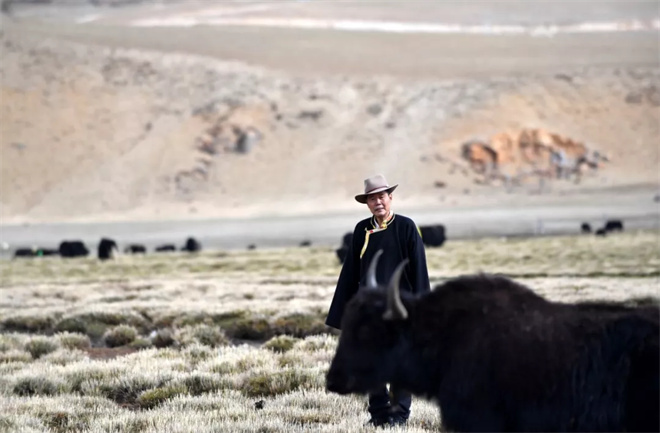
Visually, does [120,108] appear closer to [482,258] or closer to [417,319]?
[482,258]

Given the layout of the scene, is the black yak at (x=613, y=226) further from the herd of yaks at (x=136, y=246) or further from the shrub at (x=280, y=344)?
the shrub at (x=280, y=344)

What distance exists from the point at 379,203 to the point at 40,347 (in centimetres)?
781

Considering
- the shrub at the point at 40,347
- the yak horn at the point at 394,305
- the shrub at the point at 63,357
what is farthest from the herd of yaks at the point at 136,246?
the yak horn at the point at 394,305

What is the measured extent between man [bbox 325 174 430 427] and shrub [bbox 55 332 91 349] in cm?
733

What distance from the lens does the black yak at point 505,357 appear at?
16.4 feet

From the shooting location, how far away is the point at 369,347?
5.59m

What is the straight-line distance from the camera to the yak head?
5.55 metres

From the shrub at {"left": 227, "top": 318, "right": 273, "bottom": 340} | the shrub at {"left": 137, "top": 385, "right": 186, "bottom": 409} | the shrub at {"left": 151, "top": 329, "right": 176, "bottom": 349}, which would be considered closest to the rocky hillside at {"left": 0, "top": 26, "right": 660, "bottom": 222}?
the shrub at {"left": 227, "top": 318, "right": 273, "bottom": 340}

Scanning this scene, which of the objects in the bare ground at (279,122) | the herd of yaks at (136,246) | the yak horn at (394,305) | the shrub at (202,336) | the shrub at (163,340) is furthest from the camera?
the bare ground at (279,122)

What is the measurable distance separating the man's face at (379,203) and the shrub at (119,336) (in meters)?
8.06

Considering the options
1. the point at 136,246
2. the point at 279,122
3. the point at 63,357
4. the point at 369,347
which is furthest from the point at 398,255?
the point at 279,122

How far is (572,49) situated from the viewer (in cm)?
12781

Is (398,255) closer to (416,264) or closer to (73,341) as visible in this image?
(416,264)

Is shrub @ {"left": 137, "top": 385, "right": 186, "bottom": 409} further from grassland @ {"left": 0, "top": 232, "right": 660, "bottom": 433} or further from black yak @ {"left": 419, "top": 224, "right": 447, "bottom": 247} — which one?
black yak @ {"left": 419, "top": 224, "right": 447, "bottom": 247}
